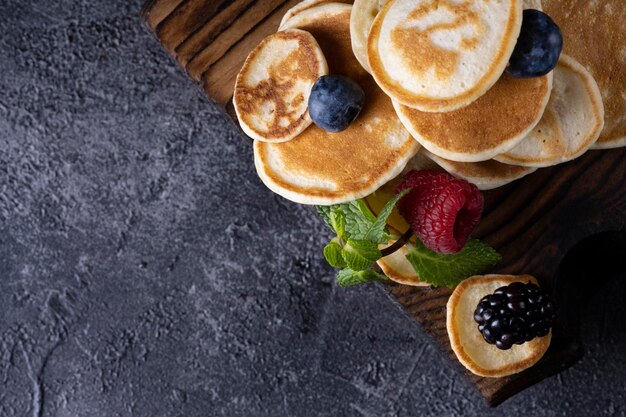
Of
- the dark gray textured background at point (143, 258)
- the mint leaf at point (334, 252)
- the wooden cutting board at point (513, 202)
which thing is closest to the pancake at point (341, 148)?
the mint leaf at point (334, 252)

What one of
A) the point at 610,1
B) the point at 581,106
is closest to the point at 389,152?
the point at 581,106

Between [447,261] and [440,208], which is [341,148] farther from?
[447,261]

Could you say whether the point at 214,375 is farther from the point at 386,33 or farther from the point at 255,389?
the point at 386,33

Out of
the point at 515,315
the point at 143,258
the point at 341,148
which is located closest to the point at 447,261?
the point at 515,315

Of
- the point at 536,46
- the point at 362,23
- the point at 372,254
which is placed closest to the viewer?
the point at 536,46

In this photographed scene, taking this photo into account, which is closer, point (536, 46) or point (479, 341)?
point (536, 46)

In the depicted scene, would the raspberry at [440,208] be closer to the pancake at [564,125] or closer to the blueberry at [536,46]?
the pancake at [564,125]

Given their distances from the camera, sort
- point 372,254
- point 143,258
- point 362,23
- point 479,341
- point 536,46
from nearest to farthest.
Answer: point 536,46 → point 362,23 → point 372,254 → point 479,341 → point 143,258

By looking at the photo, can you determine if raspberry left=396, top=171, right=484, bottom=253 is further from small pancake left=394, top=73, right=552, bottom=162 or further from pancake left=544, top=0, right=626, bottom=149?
pancake left=544, top=0, right=626, bottom=149
